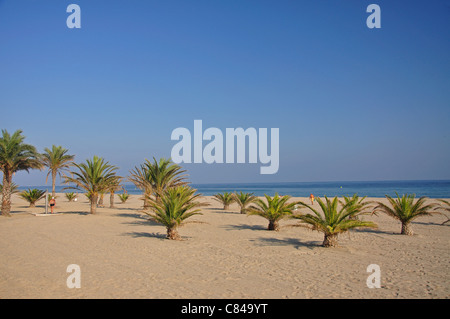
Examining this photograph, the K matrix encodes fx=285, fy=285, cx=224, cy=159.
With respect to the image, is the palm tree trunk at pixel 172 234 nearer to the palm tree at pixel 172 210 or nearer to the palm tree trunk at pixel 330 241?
the palm tree at pixel 172 210

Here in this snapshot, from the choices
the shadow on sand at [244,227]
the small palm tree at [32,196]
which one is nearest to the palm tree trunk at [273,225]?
the shadow on sand at [244,227]

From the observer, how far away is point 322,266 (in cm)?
646

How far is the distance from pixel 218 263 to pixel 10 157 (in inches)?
573

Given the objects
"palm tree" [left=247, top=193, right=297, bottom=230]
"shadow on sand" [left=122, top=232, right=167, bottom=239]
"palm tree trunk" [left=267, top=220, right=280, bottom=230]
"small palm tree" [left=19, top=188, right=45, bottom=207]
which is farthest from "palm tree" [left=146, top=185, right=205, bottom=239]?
"small palm tree" [left=19, top=188, right=45, bottom=207]

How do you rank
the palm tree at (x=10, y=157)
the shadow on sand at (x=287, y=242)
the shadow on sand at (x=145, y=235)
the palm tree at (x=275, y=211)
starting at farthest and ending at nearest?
the palm tree at (x=10, y=157) < the palm tree at (x=275, y=211) < the shadow on sand at (x=145, y=235) < the shadow on sand at (x=287, y=242)

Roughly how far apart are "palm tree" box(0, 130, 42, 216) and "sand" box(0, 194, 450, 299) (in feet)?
Answer: 18.6

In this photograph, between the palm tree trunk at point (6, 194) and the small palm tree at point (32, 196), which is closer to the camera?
the palm tree trunk at point (6, 194)

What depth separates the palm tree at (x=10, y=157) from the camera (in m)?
15.3

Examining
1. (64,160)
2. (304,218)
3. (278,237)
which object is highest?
(64,160)

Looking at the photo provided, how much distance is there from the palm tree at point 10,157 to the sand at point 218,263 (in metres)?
5.67

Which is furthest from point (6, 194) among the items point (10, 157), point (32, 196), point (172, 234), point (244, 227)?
point (244, 227)
